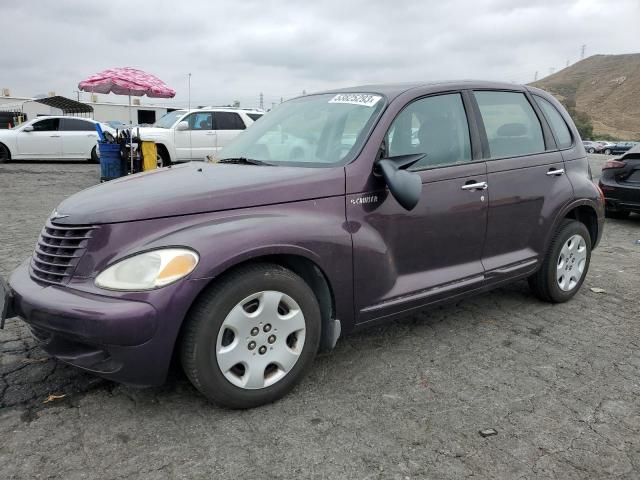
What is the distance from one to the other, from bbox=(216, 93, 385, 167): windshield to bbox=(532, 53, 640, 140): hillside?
2859 inches

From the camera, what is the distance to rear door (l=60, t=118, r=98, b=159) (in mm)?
15805

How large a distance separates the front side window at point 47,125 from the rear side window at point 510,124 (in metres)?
15.1

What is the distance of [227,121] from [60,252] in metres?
11.9

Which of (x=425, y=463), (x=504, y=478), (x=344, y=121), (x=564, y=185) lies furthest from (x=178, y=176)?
(x=564, y=185)

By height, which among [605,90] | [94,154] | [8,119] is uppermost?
[605,90]

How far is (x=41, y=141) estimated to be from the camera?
1562 cm

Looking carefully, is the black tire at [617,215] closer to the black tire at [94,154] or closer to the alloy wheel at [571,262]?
the alloy wheel at [571,262]

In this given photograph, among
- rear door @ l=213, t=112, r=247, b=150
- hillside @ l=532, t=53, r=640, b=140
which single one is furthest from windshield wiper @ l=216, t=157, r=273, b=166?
hillside @ l=532, t=53, r=640, b=140

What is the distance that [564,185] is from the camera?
4133 mm

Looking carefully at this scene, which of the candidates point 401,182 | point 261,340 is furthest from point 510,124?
point 261,340

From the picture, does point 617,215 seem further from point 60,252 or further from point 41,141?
point 41,141

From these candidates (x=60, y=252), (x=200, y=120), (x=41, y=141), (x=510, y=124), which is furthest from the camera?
(x=41, y=141)

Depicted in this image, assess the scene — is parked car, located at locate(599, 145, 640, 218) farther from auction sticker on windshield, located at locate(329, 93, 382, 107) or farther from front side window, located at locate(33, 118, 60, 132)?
front side window, located at locate(33, 118, 60, 132)

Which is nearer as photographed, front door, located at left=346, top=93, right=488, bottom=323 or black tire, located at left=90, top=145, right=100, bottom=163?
front door, located at left=346, top=93, right=488, bottom=323
